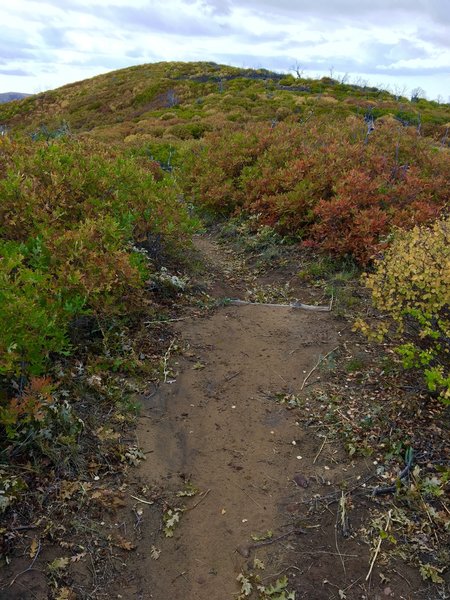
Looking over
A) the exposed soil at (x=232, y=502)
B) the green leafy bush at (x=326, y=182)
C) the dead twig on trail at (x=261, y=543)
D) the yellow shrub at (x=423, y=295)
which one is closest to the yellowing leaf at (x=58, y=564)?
the exposed soil at (x=232, y=502)

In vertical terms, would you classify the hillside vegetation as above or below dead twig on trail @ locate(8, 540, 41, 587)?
above

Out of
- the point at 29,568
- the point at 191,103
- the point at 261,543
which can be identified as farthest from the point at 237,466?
the point at 191,103

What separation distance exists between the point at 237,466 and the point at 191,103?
1470 inches

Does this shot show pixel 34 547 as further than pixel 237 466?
No

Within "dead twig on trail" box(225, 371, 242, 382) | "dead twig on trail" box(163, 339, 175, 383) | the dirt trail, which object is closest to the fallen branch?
the dirt trail

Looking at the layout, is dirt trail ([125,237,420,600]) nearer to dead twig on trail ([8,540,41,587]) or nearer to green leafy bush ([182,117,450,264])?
dead twig on trail ([8,540,41,587])

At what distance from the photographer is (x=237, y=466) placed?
4242mm

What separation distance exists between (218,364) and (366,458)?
1.84 m

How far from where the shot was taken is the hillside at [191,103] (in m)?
28.2

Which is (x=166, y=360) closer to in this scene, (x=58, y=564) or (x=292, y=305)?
(x=292, y=305)

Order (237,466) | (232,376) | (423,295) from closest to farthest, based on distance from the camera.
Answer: (237,466) → (423,295) → (232,376)

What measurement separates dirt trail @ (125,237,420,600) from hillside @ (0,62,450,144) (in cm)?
1780

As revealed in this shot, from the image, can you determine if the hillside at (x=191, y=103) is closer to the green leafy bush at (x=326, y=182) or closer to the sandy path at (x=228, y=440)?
the green leafy bush at (x=326, y=182)

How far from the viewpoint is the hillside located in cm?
2819
